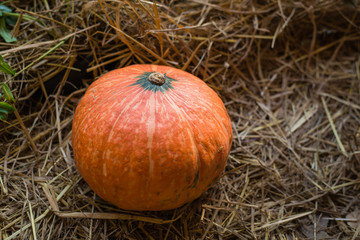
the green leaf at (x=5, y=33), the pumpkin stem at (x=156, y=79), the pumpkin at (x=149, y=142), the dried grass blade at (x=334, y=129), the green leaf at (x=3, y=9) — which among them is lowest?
the dried grass blade at (x=334, y=129)

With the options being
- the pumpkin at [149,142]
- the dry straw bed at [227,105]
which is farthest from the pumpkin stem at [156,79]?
the dry straw bed at [227,105]

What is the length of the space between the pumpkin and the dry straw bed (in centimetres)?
26

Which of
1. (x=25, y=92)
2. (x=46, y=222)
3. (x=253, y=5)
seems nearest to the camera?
(x=46, y=222)

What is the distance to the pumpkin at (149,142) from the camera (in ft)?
4.62

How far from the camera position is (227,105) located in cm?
235

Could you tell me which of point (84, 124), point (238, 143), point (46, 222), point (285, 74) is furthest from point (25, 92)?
point (285, 74)

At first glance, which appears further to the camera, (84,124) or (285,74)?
(285,74)

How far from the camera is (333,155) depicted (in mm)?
2213

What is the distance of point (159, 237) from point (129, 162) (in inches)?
21.0

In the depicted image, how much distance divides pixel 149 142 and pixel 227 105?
111 cm

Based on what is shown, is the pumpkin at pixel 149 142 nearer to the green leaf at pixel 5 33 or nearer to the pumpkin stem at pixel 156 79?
the pumpkin stem at pixel 156 79

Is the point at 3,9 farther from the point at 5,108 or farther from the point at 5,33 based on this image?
the point at 5,108

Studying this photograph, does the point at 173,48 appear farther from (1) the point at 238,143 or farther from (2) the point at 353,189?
(2) the point at 353,189

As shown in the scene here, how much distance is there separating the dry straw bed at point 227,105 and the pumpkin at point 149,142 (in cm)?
26
